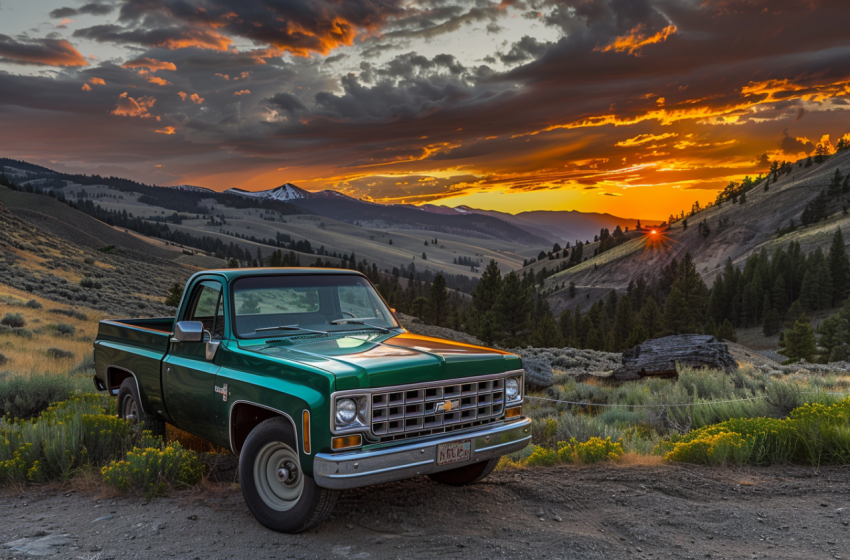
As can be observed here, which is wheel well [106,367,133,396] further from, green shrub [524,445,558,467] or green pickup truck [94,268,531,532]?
green shrub [524,445,558,467]

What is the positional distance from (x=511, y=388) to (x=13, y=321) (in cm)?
2132

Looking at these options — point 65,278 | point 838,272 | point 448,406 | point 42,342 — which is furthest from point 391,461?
point 838,272

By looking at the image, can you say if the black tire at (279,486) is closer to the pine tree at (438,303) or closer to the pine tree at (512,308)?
the pine tree at (512,308)

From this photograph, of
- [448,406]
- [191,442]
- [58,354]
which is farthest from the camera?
[58,354]

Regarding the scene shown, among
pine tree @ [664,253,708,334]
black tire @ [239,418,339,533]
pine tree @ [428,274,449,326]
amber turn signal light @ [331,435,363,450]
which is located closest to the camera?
amber turn signal light @ [331,435,363,450]

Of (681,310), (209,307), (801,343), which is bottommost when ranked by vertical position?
(801,343)

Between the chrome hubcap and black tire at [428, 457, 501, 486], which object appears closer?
the chrome hubcap

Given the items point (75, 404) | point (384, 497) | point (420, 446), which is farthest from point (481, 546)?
point (75, 404)

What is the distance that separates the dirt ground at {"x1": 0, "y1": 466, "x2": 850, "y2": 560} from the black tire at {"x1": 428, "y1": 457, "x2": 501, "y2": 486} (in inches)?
5.0

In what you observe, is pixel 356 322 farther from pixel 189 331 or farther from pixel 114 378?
pixel 114 378

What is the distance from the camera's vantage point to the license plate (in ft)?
14.4

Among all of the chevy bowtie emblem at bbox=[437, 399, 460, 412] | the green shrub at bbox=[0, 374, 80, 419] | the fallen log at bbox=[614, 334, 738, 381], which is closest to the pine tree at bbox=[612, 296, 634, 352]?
the fallen log at bbox=[614, 334, 738, 381]

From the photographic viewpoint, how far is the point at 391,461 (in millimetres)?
4117

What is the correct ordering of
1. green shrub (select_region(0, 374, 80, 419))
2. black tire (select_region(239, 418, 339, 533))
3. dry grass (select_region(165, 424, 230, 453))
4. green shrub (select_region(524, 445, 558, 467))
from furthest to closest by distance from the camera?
Answer: green shrub (select_region(0, 374, 80, 419)) → dry grass (select_region(165, 424, 230, 453)) → green shrub (select_region(524, 445, 558, 467)) → black tire (select_region(239, 418, 339, 533))
